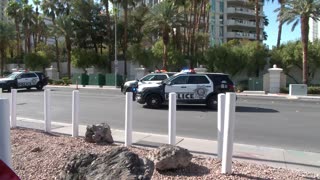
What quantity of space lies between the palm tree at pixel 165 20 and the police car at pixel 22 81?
15.2 m

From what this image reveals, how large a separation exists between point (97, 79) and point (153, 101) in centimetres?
3026

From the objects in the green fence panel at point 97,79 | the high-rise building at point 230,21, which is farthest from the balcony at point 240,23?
the green fence panel at point 97,79

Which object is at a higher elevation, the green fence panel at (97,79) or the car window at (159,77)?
the car window at (159,77)

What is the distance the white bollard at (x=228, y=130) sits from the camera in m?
5.86

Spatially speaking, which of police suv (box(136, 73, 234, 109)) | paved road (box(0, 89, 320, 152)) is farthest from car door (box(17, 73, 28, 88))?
police suv (box(136, 73, 234, 109))

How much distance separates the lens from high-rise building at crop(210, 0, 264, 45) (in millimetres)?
92875

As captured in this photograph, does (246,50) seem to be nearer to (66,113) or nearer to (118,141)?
(66,113)

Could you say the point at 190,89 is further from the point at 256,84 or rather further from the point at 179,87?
the point at 256,84

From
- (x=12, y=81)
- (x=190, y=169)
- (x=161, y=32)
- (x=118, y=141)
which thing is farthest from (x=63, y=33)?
(x=190, y=169)

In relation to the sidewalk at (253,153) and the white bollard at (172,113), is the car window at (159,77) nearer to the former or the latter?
the sidewalk at (253,153)

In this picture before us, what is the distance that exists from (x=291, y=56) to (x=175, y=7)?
1417 cm

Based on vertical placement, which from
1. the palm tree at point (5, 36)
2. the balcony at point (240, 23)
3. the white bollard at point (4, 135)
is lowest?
the white bollard at point (4, 135)

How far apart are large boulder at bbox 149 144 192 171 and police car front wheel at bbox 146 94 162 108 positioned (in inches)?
520

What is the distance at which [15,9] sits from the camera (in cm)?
6781
